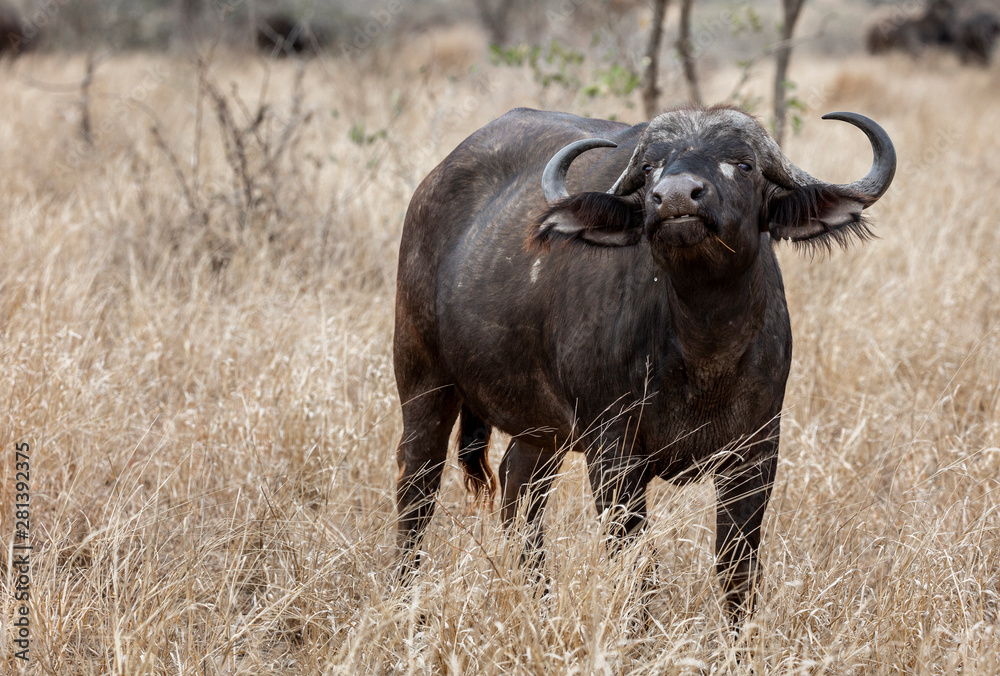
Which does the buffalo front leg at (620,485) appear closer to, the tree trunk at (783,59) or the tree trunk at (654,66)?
the tree trunk at (654,66)

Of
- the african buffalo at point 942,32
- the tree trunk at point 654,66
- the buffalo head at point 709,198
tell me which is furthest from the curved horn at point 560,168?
the african buffalo at point 942,32

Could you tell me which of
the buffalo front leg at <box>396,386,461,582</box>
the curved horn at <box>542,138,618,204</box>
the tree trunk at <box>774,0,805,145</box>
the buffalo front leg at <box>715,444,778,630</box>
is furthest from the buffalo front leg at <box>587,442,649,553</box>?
the tree trunk at <box>774,0,805,145</box>

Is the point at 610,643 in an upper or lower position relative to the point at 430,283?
lower

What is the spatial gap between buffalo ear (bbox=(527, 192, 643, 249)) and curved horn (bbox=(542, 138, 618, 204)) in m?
0.03

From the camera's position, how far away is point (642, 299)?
8.61ft

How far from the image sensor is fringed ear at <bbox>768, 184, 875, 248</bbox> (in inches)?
96.7

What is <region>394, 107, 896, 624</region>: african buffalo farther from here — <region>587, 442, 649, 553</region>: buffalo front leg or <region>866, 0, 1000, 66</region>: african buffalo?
<region>866, 0, 1000, 66</region>: african buffalo

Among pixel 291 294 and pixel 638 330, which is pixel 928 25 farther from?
pixel 638 330

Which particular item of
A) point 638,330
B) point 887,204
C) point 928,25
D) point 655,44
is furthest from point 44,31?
point 928,25

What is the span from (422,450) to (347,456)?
0.32 m

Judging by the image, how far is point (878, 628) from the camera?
2.42 metres

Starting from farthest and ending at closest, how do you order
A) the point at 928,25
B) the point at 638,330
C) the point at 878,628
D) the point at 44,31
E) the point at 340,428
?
the point at 928,25 < the point at 44,31 < the point at 340,428 < the point at 638,330 < the point at 878,628

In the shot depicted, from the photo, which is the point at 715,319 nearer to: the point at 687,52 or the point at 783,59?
the point at 687,52

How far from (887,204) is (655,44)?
7.08 ft
